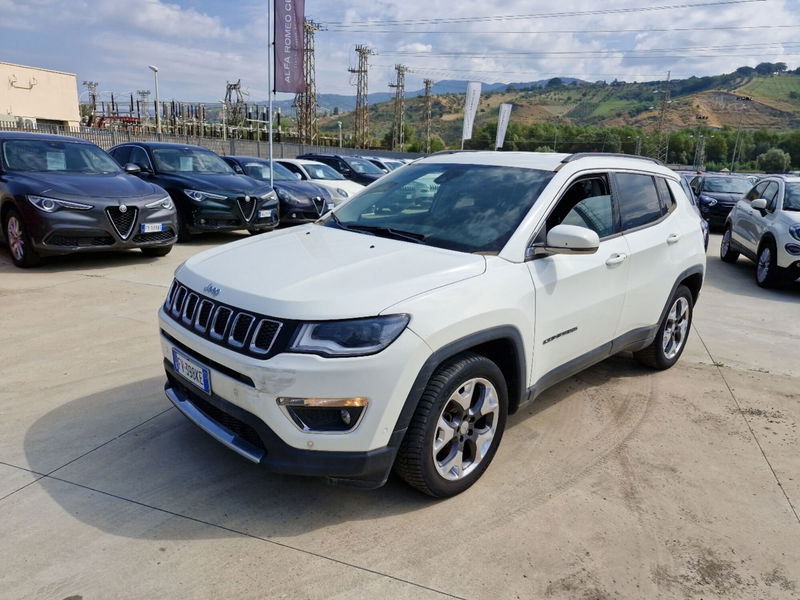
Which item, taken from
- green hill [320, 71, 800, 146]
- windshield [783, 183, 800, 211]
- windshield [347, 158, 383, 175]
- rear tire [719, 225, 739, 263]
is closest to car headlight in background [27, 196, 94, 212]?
windshield [783, 183, 800, 211]

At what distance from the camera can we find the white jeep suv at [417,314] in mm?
2488

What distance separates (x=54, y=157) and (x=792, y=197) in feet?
37.1

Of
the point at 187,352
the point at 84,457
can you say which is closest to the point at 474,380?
the point at 187,352

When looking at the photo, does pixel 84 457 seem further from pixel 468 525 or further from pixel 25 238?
pixel 25 238

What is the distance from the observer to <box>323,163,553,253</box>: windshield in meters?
3.31

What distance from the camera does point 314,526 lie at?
2.75 m

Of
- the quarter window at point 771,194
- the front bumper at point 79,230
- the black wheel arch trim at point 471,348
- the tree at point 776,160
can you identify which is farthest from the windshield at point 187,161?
the tree at point 776,160

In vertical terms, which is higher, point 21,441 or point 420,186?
point 420,186

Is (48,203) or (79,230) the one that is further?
(79,230)

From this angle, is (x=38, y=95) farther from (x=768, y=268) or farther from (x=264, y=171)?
(x=768, y=268)

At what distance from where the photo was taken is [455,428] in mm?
2934

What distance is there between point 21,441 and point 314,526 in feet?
6.23

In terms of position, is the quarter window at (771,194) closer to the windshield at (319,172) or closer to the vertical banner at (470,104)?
the windshield at (319,172)

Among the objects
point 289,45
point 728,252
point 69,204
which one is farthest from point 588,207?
point 289,45
